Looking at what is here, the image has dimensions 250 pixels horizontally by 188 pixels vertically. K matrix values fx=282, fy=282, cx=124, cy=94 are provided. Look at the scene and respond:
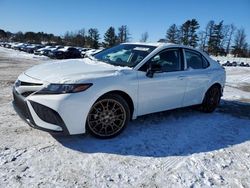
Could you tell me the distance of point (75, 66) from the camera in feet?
15.7

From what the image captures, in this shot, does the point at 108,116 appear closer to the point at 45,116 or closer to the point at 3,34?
the point at 45,116

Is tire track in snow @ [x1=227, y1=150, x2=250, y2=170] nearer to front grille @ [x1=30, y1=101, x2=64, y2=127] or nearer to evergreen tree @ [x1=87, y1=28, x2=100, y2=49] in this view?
front grille @ [x1=30, y1=101, x2=64, y2=127]

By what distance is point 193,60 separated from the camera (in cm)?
613

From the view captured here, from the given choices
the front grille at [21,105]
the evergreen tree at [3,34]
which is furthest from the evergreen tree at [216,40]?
the front grille at [21,105]

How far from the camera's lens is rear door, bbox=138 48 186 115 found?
4.90 metres

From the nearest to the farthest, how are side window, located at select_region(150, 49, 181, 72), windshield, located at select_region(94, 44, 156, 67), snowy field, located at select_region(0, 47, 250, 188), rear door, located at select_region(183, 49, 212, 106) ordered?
snowy field, located at select_region(0, 47, 250, 188), windshield, located at select_region(94, 44, 156, 67), side window, located at select_region(150, 49, 181, 72), rear door, located at select_region(183, 49, 212, 106)

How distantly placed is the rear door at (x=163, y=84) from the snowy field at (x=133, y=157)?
1.44 feet

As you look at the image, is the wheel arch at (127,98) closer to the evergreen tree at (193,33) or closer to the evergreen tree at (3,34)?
the evergreen tree at (193,33)

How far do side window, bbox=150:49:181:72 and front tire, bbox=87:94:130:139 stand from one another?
3.52 feet

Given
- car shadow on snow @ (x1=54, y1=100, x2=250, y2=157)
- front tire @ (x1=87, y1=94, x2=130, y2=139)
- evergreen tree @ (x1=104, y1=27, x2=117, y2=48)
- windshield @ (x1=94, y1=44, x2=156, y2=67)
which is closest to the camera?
car shadow on snow @ (x1=54, y1=100, x2=250, y2=157)

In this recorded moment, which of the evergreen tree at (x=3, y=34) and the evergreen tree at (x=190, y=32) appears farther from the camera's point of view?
the evergreen tree at (x=3, y=34)

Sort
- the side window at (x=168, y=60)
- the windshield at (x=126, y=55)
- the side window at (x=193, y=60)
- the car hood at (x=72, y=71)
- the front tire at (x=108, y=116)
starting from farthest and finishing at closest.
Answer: the side window at (x=193, y=60) < the side window at (x=168, y=60) < the windshield at (x=126, y=55) < the front tire at (x=108, y=116) < the car hood at (x=72, y=71)

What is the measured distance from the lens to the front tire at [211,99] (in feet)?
21.4

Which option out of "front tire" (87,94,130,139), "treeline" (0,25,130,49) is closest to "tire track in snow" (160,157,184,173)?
"front tire" (87,94,130,139)
